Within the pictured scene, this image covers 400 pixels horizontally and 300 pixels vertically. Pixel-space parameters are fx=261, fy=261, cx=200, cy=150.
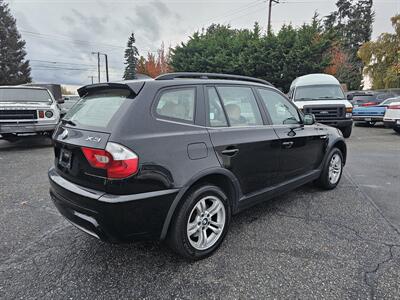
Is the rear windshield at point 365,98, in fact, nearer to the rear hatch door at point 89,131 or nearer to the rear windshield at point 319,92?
the rear windshield at point 319,92

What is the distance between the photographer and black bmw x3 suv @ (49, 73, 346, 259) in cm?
199

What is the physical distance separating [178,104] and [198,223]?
111 centimetres

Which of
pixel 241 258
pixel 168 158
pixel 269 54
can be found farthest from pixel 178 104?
pixel 269 54

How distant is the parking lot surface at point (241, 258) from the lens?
205 centimetres

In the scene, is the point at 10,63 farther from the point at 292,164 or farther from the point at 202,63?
the point at 292,164

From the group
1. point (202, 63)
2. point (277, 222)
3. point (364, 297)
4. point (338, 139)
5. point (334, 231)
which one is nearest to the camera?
point (364, 297)

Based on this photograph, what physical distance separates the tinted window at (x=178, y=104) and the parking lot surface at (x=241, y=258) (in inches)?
53.1

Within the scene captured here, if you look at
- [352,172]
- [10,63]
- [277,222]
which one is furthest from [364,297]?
[10,63]

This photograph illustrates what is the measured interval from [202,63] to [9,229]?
75.3 feet

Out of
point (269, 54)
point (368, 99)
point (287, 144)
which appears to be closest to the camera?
point (287, 144)

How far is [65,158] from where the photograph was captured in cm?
238

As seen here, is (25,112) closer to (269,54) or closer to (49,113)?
(49,113)

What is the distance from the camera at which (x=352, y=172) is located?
533 cm

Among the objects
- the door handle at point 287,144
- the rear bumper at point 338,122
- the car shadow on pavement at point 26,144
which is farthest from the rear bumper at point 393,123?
the car shadow on pavement at point 26,144
